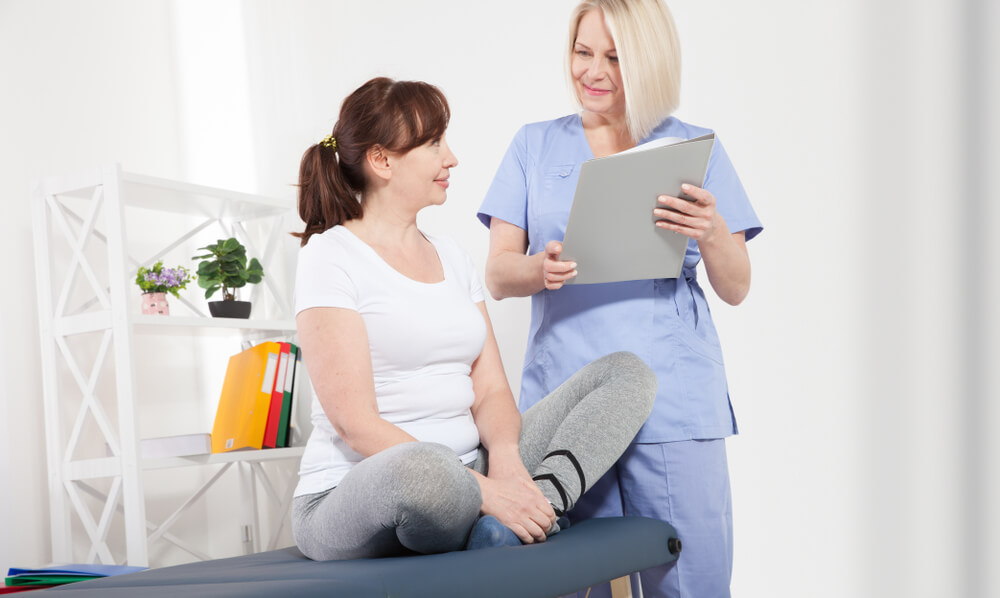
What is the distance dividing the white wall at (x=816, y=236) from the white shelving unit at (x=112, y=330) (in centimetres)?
11

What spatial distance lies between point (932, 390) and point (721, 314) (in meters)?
0.48

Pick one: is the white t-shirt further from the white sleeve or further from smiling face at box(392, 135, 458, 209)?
smiling face at box(392, 135, 458, 209)

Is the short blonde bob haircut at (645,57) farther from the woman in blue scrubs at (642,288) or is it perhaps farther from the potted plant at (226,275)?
the potted plant at (226,275)

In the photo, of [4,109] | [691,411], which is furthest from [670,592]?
[4,109]

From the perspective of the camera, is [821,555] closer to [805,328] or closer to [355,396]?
[805,328]

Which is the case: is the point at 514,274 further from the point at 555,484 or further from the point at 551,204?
the point at 555,484

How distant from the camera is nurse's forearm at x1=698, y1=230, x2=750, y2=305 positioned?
54.3 inches

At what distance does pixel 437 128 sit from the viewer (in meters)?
1.32

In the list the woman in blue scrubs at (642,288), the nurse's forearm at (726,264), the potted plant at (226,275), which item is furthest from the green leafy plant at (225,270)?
the nurse's forearm at (726,264)

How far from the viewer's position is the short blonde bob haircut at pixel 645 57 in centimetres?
144

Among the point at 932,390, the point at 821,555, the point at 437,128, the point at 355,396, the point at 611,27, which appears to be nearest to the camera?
the point at 355,396

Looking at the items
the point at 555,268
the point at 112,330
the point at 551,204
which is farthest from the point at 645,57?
the point at 112,330

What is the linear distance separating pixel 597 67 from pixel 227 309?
1312 mm

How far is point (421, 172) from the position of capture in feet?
4.27
